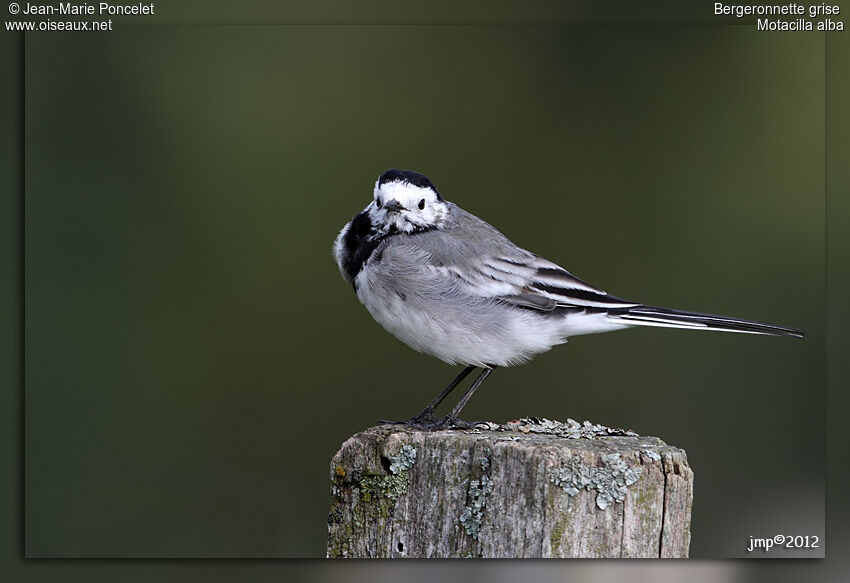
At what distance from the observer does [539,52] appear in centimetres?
491

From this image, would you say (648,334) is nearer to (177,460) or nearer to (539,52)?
(539,52)

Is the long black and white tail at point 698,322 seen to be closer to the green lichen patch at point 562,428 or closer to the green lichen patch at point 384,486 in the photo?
the green lichen patch at point 562,428

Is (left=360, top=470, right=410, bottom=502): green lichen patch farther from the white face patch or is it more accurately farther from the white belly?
the white face patch

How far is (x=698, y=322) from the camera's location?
13.0 feet

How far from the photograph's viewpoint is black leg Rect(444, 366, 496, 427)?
4102mm

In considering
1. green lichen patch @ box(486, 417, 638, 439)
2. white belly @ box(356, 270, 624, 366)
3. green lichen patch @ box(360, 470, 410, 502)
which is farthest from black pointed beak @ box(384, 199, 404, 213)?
green lichen patch @ box(360, 470, 410, 502)

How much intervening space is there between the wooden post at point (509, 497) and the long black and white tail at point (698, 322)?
0.62 meters

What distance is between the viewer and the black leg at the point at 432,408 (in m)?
4.21

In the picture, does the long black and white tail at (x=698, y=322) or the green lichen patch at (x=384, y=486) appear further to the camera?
the long black and white tail at (x=698, y=322)

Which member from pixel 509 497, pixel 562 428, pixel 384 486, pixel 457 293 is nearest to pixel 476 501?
pixel 509 497

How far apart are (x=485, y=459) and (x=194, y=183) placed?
2574mm

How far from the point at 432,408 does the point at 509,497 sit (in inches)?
43.1

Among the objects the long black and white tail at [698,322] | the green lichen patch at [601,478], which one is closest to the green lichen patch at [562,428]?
the green lichen patch at [601,478]

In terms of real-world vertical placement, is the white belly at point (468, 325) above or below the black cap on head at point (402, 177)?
below
